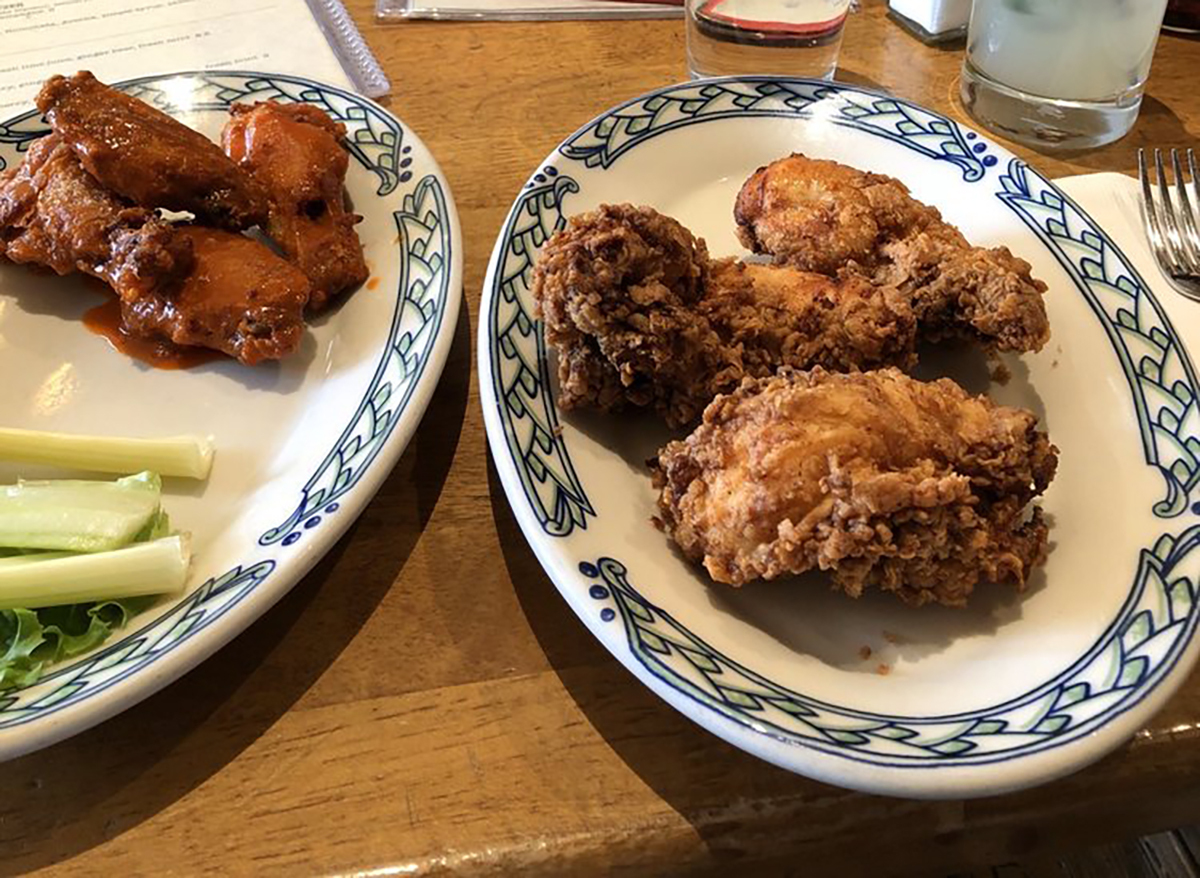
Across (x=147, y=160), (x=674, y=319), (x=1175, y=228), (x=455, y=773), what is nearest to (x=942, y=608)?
(x=674, y=319)

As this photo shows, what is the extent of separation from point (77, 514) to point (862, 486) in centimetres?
88

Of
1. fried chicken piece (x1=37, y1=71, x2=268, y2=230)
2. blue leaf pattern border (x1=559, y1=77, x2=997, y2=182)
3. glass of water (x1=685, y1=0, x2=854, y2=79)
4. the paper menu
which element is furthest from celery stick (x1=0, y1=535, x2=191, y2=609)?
glass of water (x1=685, y1=0, x2=854, y2=79)

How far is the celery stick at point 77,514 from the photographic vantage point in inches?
44.1

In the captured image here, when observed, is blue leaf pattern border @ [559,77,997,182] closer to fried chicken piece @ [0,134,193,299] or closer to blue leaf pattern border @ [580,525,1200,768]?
fried chicken piece @ [0,134,193,299]

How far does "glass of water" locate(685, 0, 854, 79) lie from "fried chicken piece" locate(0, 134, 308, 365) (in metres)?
0.99

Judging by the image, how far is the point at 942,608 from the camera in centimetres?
104

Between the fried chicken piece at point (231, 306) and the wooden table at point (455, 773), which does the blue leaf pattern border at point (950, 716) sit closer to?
the wooden table at point (455, 773)

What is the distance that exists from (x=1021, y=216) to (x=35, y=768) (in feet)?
4.67

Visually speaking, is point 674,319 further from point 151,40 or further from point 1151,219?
point 151,40

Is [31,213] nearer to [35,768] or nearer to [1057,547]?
[35,768]

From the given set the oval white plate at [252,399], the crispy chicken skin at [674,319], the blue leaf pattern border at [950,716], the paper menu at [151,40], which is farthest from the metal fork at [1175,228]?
the paper menu at [151,40]

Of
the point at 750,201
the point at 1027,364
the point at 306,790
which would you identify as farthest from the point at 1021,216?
the point at 306,790

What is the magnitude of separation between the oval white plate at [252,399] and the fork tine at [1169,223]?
3.59ft

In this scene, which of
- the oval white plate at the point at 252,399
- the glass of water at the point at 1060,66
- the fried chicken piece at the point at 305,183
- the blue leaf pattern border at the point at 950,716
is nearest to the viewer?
the blue leaf pattern border at the point at 950,716
